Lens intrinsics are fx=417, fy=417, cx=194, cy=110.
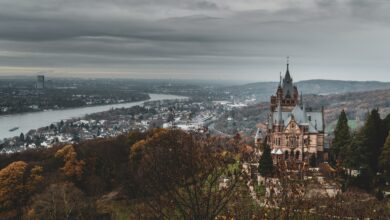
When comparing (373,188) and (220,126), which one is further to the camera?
(220,126)

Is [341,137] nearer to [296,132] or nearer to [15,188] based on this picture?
[296,132]

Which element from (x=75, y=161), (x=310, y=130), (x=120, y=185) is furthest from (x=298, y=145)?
(x=75, y=161)

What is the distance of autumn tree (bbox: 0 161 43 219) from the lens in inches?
1332

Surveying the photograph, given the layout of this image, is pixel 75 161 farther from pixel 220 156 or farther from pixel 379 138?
pixel 220 156

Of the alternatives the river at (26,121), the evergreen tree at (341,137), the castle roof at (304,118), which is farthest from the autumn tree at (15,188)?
the river at (26,121)

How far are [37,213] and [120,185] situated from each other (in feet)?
36.4

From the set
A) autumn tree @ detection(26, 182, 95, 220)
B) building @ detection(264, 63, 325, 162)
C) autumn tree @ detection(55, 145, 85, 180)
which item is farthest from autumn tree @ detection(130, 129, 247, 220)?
building @ detection(264, 63, 325, 162)

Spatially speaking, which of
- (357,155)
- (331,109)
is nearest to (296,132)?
(357,155)

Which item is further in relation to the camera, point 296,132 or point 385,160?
point 296,132

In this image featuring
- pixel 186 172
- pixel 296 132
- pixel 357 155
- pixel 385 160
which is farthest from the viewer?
pixel 296 132

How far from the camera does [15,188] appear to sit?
3494 centimetres

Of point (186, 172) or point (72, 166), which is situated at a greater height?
point (186, 172)

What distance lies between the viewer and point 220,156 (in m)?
10.8

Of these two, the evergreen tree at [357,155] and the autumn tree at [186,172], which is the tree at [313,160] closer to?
the evergreen tree at [357,155]
